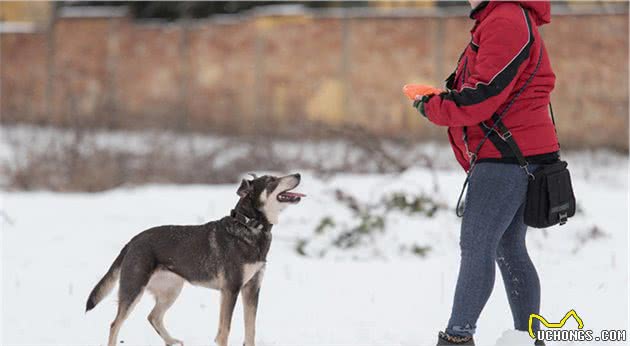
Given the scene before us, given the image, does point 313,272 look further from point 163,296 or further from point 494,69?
point 494,69

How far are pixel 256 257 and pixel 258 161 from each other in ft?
23.4

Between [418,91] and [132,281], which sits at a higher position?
[418,91]

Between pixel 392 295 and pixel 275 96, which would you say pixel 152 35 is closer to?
pixel 275 96

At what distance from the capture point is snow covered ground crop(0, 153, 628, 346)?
581 cm

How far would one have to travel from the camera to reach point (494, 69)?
4.33 meters

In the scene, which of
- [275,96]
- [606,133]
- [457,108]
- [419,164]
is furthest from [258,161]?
[457,108]

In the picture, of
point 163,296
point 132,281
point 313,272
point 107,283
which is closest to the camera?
point 132,281

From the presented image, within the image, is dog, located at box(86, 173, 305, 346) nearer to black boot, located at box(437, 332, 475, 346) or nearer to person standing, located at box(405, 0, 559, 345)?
person standing, located at box(405, 0, 559, 345)

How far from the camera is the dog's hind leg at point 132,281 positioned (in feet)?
15.8

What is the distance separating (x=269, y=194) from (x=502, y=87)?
141 centimetres

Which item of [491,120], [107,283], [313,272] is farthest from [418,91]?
[313,272]

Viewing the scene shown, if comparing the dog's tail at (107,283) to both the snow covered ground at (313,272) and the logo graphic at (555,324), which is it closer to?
the snow covered ground at (313,272)

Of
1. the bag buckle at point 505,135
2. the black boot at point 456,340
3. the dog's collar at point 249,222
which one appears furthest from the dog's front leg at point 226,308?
the bag buckle at point 505,135

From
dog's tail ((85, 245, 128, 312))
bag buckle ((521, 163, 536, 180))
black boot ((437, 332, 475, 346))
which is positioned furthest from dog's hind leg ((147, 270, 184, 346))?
bag buckle ((521, 163, 536, 180))
